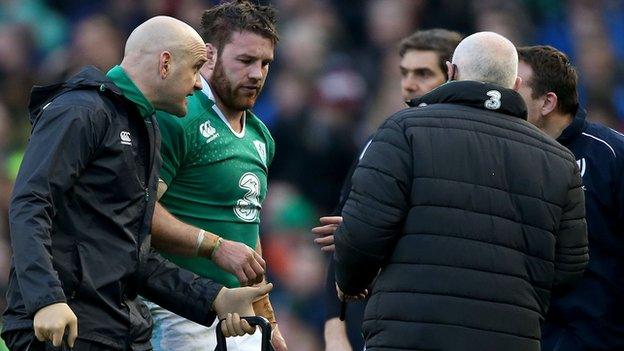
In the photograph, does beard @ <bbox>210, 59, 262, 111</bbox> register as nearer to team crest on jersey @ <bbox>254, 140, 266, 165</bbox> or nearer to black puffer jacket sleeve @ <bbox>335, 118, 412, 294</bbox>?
team crest on jersey @ <bbox>254, 140, 266, 165</bbox>

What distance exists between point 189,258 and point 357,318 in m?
2.22

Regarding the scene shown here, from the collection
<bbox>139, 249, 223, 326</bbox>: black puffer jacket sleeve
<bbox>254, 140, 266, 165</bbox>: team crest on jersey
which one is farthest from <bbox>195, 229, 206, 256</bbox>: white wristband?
<bbox>254, 140, 266, 165</bbox>: team crest on jersey

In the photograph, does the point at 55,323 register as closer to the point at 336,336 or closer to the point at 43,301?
the point at 43,301

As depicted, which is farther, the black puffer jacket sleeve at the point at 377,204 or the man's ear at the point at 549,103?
the man's ear at the point at 549,103

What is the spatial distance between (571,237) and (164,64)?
5.72 feet

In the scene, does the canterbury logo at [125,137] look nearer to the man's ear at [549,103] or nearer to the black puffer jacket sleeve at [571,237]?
the black puffer jacket sleeve at [571,237]

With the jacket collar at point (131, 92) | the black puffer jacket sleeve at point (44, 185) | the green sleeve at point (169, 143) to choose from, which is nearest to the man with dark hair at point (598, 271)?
the green sleeve at point (169, 143)

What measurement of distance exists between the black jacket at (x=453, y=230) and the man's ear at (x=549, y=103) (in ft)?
3.85

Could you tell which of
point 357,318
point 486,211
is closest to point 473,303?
point 486,211

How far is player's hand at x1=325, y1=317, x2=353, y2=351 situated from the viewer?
7039mm

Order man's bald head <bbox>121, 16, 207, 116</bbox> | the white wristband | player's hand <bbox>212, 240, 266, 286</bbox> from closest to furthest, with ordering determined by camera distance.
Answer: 1. man's bald head <bbox>121, 16, 207, 116</bbox>
2. player's hand <bbox>212, 240, 266, 286</bbox>
3. the white wristband

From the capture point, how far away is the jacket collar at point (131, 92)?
5.39m

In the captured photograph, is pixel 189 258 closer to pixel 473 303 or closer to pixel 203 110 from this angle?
pixel 203 110

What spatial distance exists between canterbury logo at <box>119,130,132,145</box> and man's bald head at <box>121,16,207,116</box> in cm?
22
